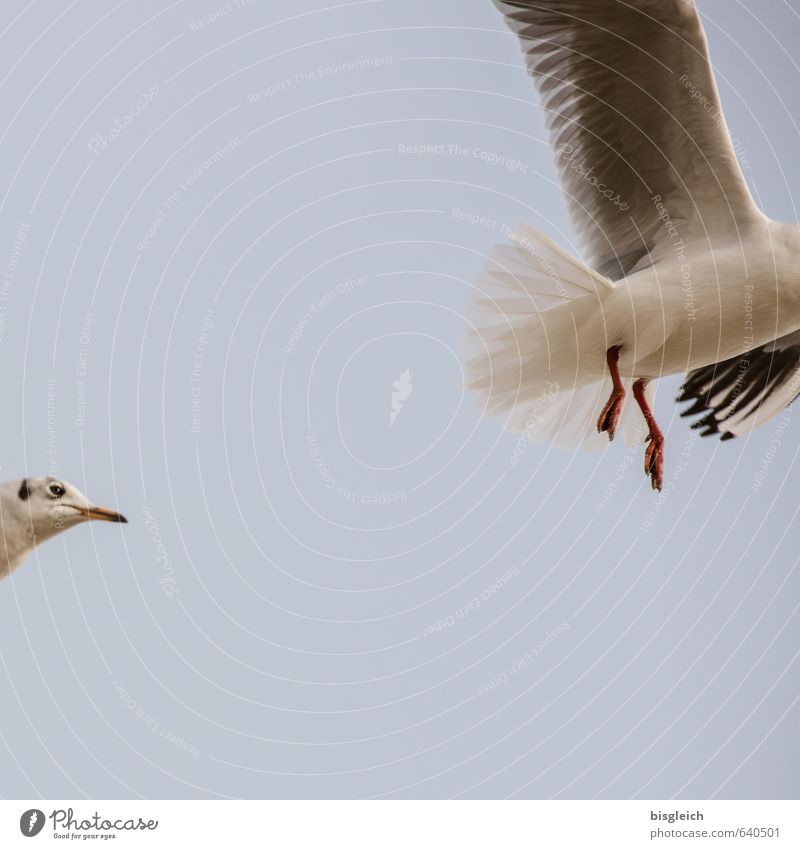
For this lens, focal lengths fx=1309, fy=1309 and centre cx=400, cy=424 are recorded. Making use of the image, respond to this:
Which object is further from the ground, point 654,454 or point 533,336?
point 533,336

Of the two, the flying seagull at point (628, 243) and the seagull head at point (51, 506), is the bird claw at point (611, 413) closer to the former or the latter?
the flying seagull at point (628, 243)

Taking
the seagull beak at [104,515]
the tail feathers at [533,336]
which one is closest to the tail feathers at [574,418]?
the tail feathers at [533,336]

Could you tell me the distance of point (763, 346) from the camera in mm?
2471

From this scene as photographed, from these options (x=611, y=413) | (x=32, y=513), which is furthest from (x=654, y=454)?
(x=32, y=513)

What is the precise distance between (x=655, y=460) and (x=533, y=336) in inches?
13.2

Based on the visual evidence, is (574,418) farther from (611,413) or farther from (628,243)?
(628,243)

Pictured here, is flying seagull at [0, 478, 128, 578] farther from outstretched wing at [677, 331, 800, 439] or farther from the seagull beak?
outstretched wing at [677, 331, 800, 439]

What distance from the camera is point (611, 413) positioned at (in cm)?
226

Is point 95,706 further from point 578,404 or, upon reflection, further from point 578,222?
point 578,222

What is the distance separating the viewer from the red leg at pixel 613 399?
225cm

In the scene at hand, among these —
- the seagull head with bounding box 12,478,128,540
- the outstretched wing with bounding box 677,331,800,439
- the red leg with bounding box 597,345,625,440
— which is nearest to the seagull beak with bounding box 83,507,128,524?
the seagull head with bounding box 12,478,128,540

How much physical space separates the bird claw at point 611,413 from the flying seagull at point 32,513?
909 millimetres

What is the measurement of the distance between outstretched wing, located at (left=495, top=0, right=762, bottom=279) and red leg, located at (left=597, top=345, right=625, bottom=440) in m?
0.15
